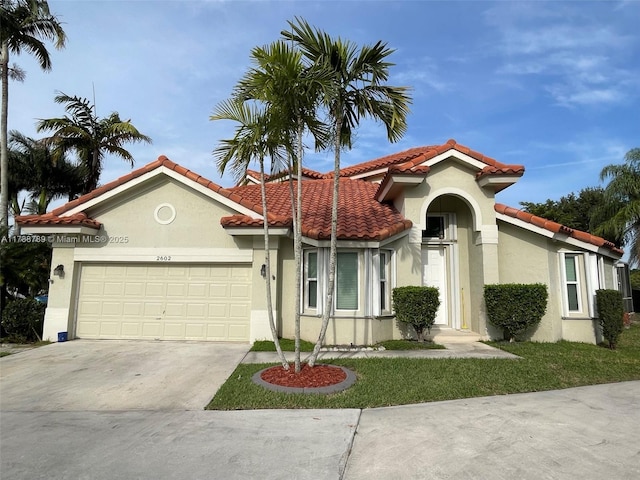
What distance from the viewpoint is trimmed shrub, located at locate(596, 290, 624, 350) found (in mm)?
9383

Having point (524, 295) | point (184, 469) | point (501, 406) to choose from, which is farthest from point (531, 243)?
point (184, 469)

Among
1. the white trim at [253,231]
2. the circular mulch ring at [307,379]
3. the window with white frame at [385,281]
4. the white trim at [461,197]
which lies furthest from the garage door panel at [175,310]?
the white trim at [461,197]

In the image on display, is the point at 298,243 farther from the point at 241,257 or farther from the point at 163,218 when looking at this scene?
the point at 163,218

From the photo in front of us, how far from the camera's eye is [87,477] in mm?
3541

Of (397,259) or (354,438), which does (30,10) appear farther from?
(354,438)

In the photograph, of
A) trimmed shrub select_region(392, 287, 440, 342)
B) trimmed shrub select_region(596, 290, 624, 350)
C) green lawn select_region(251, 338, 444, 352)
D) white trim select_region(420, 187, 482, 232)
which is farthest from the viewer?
white trim select_region(420, 187, 482, 232)

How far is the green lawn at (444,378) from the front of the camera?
5.57m

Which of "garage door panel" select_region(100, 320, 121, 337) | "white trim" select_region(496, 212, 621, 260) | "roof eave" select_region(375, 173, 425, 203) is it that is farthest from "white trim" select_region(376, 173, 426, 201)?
"garage door panel" select_region(100, 320, 121, 337)

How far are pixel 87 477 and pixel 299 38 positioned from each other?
6876 mm

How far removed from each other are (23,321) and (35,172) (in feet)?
43.3

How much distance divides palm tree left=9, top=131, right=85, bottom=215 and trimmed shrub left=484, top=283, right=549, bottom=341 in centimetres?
2004

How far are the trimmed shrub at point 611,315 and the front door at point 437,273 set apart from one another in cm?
397

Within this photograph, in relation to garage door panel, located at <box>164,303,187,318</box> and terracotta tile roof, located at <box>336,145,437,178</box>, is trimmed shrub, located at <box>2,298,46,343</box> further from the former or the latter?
terracotta tile roof, located at <box>336,145,437,178</box>

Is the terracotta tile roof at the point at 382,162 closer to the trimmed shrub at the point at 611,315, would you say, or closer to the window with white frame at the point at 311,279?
the window with white frame at the point at 311,279
